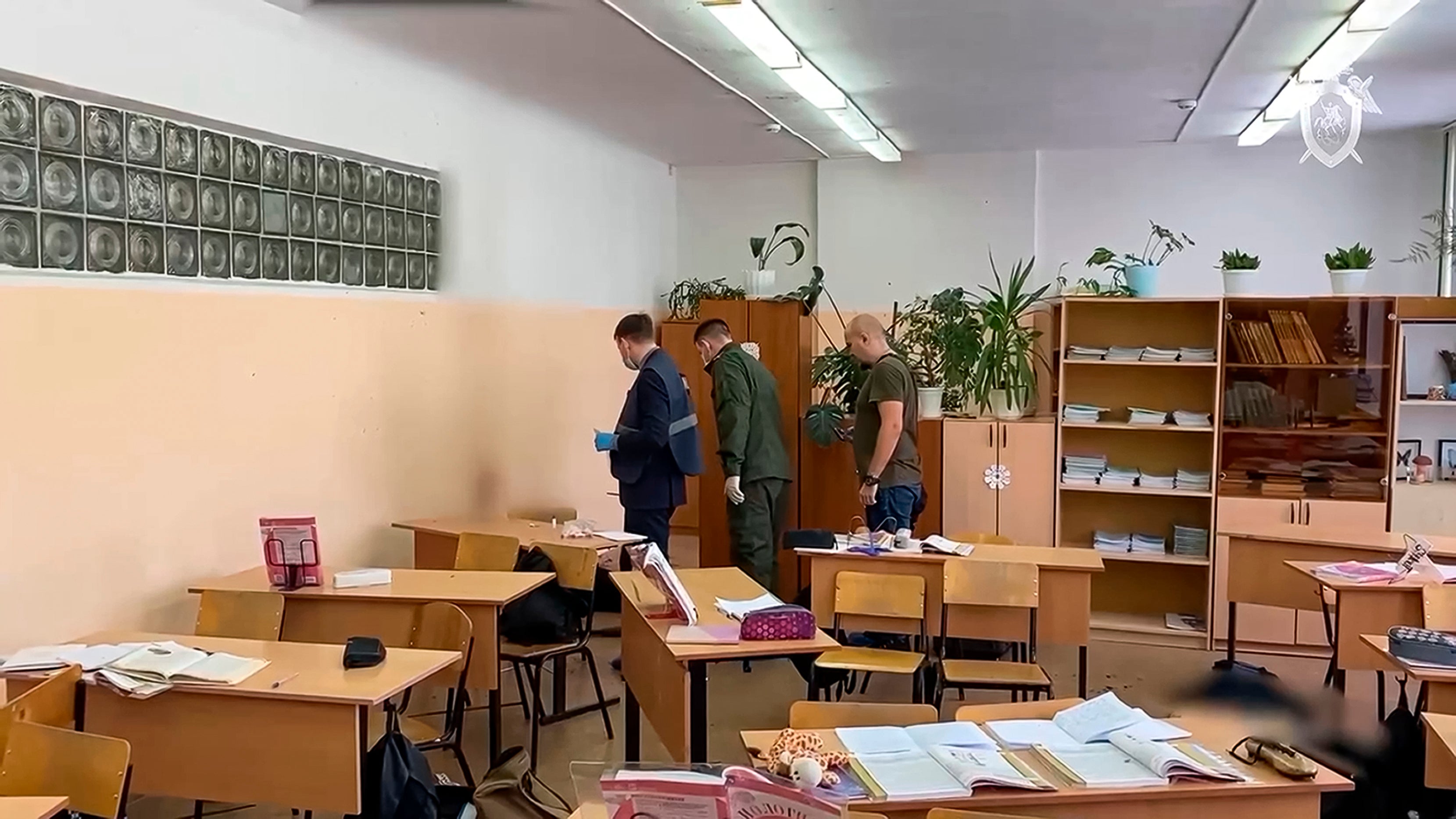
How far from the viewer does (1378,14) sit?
4.25 m

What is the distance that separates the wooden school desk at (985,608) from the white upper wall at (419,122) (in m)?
2.44

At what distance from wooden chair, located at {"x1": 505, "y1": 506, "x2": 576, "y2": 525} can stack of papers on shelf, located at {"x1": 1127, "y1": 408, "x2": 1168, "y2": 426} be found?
312cm

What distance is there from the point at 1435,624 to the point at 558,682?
3.40 m

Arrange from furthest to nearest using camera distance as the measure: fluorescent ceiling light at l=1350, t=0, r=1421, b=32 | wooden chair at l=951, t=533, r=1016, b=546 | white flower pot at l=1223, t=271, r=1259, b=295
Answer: white flower pot at l=1223, t=271, r=1259, b=295, wooden chair at l=951, t=533, r=1016, b=546, fluorescent ceiling light at l=1350, t=0, r=1421, b=32

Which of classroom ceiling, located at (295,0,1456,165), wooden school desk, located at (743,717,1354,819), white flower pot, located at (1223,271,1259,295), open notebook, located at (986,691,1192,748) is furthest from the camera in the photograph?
white flower pot, located at (1223,271,1259,295)

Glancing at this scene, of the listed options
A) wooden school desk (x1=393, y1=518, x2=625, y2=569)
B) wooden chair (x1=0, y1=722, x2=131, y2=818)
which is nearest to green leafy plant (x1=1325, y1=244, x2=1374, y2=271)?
wooden school desk (x1=393, y1=518, x2=625, y2=569)

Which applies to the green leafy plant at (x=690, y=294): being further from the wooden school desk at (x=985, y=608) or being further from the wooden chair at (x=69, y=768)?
the wooden chair at (x=69, y=768)

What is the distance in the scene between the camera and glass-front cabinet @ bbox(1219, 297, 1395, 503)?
5926 mm

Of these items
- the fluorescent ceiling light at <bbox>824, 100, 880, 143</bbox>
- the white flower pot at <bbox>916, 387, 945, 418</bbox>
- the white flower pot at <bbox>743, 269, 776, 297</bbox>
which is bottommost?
the white flower pot at <bbox>916, 387, 945, 418</bbox>

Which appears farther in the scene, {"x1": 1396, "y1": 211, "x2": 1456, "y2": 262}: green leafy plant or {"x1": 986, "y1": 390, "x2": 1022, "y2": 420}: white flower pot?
{"x1": 1396, "y1": 211, "x2": 1456, "y2": 262}: green leafy plant

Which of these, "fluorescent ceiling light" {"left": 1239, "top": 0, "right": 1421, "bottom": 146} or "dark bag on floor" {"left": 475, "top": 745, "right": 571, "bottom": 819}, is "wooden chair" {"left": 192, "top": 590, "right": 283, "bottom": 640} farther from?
"fluorescent ceiling light" {"left": 1239, "top": 0, "right": 1421, "bottom": 146}

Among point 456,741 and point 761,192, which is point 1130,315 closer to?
point 761,192

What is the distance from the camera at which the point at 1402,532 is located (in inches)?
228

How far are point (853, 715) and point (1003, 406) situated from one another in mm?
4038
